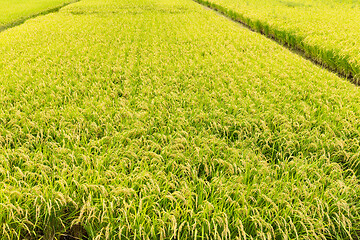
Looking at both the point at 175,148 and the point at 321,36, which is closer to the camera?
the point at 175,148

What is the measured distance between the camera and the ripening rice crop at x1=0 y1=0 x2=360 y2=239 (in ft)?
7.20

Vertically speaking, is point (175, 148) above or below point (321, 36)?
above

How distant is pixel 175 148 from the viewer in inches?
125

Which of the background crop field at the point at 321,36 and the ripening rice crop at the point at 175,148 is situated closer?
the ripening rice crop at the point at 175,148

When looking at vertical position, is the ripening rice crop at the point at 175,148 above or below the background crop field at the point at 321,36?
above

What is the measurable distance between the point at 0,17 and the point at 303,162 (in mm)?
21238

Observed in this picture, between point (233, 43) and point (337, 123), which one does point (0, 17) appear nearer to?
point (233, 43)

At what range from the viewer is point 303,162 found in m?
2.94

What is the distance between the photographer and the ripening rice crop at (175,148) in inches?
86.4

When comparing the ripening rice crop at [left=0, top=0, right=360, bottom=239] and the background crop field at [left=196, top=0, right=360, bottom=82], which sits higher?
the ripening rice crop at [left=0, top=0, right=360, bottom=239]

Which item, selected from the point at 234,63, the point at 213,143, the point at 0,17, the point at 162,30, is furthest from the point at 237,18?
the point at 213,143

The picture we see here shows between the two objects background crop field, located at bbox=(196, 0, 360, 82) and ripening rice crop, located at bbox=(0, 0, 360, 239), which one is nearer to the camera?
ripening rice crop, located at bbox=(0, 0, 360, 239)

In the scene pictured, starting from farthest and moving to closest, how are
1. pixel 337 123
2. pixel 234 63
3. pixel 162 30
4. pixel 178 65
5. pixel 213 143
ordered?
pixel 162 30 → pixel 234 63 → pixel 178 65 → pixel 337 123 → pixel 213 143

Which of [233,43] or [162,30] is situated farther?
[162,30]
